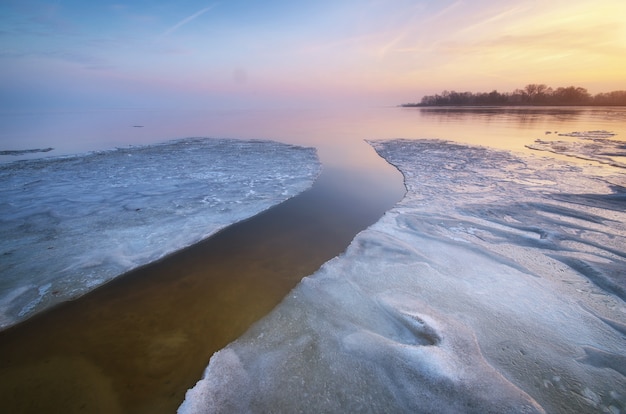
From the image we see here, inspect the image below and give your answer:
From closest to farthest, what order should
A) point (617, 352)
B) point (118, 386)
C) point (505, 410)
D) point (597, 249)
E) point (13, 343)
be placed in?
point (505, 410)
point (118, 386)
point (617, 352)
point (13, 343)
point (597, 249)

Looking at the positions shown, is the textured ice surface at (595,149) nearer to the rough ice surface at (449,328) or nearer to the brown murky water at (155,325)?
the rough ice surface at (449,328)

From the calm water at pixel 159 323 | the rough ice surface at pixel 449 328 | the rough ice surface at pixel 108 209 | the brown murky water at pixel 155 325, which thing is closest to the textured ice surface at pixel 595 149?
the rough ice surface at pixel 449 328

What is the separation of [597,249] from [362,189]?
5.05m

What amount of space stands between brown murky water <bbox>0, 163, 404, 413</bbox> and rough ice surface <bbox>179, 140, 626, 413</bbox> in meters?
0.34

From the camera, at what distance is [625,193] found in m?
6.67

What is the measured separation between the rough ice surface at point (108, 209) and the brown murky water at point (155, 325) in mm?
531

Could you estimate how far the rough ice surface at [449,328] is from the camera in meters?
2.24

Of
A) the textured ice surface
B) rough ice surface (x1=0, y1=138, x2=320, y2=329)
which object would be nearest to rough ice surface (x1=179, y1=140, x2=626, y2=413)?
rough ice surface (x1=0, y1=138, x2=320, y2=329)

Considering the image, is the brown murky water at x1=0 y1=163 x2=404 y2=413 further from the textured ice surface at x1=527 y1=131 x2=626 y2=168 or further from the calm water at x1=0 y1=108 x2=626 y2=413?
the textured ice surface at x1=527 y1=131 x2=626 y2=168

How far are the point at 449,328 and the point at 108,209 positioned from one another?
25.0 ft

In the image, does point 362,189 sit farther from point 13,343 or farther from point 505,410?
point 13,343

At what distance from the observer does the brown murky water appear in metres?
2.35

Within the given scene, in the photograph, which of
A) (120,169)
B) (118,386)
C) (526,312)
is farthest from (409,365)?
(120,169)

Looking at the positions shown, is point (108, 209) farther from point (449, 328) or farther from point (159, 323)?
point (449, 328)
